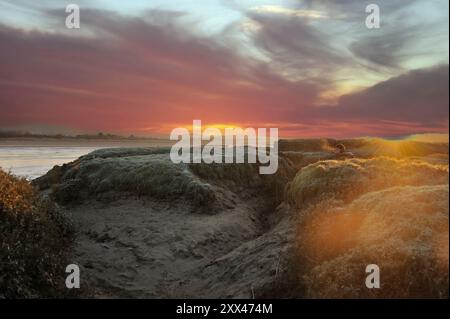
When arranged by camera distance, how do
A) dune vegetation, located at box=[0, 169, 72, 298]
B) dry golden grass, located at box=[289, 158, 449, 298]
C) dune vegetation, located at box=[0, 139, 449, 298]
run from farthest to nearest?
dune vegetation, located at box=[0, 169, 72, 298] → dune vegetation, located at box=[0, 139, 449, 298] → dry golden grass, located at box=[289, 158, 449, 298]

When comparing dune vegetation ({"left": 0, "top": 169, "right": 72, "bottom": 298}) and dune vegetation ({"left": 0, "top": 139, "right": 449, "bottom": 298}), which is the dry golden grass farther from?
dune vegetation ({"left": 0, "top": 169, "right": 72, "bottom": 298})

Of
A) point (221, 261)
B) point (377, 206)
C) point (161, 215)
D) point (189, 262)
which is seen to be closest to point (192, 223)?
point (161, 215)

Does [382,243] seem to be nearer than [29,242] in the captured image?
Yes

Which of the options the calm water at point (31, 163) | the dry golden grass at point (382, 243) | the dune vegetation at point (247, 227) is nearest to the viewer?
the dry golden grass at point (382, 243)

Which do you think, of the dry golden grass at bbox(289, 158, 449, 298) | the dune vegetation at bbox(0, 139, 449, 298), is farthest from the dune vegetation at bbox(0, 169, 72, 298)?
the dry golden grass at bbox(289, 158, 449, 298)

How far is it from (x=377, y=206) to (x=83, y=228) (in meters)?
14.1

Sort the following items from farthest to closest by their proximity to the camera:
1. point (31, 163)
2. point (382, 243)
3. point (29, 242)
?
point (31, 163) → point (29, 242) → point (382, 243)

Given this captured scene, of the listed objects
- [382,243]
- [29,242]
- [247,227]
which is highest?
[382,243]

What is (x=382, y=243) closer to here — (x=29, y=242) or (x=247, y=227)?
(x=29, y=242)

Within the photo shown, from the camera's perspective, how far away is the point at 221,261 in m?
15.5

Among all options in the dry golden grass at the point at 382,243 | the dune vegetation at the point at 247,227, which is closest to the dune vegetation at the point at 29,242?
the dune vegetation at the point at 247,227

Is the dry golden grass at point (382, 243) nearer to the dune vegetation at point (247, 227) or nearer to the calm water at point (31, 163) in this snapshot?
the dune vegetation at point (247, 227)

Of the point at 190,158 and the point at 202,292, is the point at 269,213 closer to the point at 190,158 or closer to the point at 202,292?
the point at 190,158

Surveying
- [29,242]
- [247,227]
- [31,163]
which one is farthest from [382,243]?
→ [31,163]
